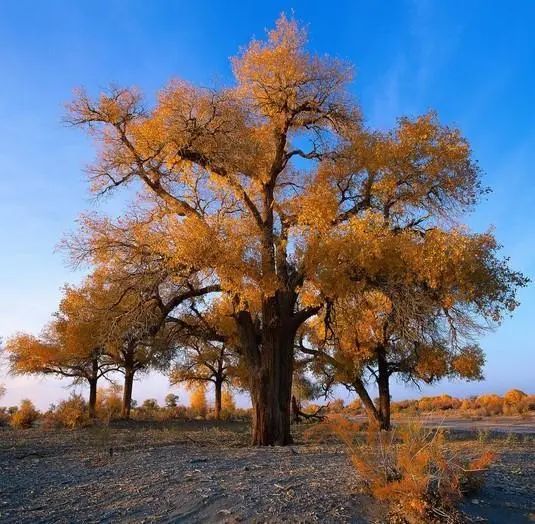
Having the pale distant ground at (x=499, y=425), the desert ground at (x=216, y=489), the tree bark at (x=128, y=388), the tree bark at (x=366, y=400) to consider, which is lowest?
the desert ground at (x=216, y=489)

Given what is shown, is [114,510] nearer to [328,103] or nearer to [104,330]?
[104,330]

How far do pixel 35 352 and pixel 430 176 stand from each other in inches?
1035

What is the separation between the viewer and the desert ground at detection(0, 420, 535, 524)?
591 centimetres

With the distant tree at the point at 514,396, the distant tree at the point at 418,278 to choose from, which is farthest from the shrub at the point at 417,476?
the distant tree at the point at 514,396

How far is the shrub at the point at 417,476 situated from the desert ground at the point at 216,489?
0.21 metres

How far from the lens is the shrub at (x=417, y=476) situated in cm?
546

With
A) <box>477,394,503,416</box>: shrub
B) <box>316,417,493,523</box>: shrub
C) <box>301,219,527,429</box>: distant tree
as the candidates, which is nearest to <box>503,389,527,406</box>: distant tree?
<box>477,394,503,416</box>: shrub

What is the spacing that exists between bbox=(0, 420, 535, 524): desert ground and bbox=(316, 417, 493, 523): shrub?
206 millimetres

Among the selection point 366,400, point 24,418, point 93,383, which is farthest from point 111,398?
point 366,400

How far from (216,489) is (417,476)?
272cm

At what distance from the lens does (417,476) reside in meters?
5.50

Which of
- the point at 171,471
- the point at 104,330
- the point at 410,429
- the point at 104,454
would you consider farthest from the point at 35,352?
the point at 410,429

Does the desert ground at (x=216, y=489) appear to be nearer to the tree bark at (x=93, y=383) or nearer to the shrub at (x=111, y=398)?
the tree bark at (x=93, y=383)

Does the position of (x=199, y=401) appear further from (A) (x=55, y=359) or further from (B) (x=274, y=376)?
(B) (x=274, y=376)
